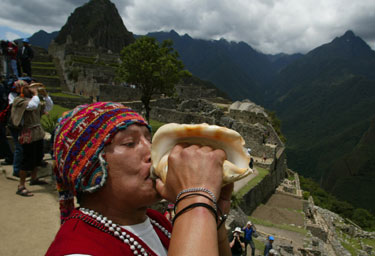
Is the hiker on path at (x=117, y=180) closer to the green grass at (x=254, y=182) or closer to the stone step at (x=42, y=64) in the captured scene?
the green grass at (x=254, y=182)

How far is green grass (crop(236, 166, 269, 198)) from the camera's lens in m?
12.6

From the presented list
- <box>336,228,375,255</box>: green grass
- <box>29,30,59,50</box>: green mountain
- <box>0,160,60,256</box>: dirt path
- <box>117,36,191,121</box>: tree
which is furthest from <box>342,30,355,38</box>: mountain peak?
<box>0,160,60,256</box>: dirt path

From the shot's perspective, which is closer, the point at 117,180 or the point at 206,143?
the point at 206,143

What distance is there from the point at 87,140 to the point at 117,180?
275mm

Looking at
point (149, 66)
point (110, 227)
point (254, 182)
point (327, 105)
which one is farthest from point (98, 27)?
point (327, 105)

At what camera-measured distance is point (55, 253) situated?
3.40 ft

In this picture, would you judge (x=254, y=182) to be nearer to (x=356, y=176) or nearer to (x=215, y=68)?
(x=356, y=176)

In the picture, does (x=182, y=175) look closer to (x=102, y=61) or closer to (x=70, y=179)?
(x=70, y=179)

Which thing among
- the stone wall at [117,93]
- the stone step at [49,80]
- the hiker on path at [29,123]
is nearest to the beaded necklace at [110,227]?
the hiker on path at [29,123]

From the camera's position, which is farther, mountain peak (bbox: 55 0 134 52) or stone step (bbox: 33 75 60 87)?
mountain peak (bbox: 55 0 134 52)

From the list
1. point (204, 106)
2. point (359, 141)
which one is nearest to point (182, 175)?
point (204, 106)

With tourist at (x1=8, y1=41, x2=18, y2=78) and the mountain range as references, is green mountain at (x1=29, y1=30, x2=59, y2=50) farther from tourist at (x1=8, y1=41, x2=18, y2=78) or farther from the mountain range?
tourist at (x1=8, y1=41, x2=18, y2=78)

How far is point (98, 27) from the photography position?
75.2 meters

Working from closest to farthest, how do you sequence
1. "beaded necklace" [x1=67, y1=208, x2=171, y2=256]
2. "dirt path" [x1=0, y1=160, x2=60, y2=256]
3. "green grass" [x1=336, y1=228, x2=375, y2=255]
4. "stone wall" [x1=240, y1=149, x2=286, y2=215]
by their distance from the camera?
"beaded necklace" [x1=67, y1=208, x2=171, y2=256], "dirt path" [x1=0, y1=160, x2=60, y2=256], "stone wall" [x1=240, y1=149, x2=286, y2=215], "green grass" [x1=336, y1=228, x2=375, y2=255]
